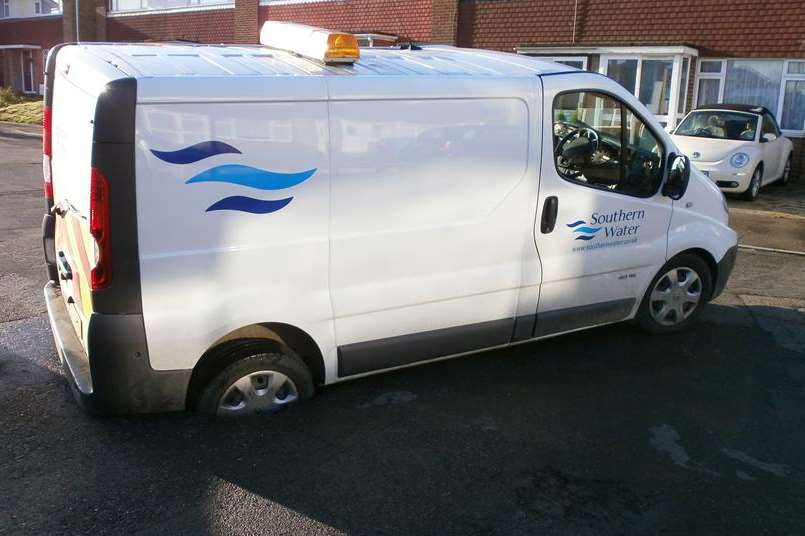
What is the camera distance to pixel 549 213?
4.67 meters

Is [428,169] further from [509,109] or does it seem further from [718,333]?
[718,333]

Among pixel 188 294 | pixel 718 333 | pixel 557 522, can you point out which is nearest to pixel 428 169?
pixel 188 294

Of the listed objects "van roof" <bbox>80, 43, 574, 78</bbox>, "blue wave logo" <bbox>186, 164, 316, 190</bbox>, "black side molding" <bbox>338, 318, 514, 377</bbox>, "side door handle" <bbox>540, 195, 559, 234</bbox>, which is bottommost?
"black side molding" <bbox>338, 318, 514, 377</bbox>

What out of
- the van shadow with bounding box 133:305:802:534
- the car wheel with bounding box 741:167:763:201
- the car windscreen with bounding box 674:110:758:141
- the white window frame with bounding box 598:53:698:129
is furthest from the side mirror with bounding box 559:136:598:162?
the white window frame with bounding box 598:53:698:129

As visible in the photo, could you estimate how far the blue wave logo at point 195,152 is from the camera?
3555 mm

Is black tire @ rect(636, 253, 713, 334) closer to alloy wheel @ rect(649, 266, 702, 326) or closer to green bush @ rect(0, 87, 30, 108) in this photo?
alloy wheel @ rect(649, 266, 702, 326)

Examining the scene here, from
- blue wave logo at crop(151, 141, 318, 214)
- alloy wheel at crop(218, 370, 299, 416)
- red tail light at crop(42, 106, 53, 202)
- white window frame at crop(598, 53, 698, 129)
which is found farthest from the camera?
white window frame at crop(598, 53, 698, 129)

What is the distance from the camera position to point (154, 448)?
3.87m

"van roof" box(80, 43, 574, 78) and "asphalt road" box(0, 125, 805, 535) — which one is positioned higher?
"van roof" box(80, 43, 574, 78)

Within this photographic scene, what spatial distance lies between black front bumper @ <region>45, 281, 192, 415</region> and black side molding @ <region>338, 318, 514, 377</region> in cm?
92

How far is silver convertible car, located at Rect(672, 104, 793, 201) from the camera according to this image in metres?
13.0

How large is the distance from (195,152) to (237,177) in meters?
0.23

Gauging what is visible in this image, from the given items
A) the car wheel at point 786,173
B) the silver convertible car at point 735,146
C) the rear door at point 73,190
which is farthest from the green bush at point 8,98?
the rear door at point 73,190

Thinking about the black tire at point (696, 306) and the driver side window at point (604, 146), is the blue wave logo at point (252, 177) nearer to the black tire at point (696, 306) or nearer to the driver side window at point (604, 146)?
the driver side window at point (604, 146)
